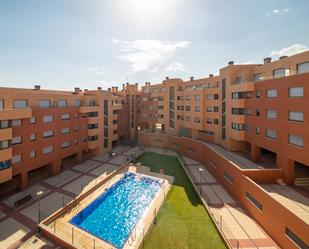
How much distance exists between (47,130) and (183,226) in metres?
25.8

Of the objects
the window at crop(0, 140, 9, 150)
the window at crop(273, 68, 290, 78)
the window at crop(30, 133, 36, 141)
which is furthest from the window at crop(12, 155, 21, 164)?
the window at crop(273, 68, 290, 78)

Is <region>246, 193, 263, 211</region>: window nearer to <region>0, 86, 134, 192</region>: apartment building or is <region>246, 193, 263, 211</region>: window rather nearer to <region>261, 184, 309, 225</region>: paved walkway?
<region>261, 184, 309, 225</region>: paved walkway

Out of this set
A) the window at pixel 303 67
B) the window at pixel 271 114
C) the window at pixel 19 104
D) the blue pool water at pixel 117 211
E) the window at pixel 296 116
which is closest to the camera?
the blue pool water at pixel 117 211

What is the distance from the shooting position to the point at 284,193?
1886 centimetres

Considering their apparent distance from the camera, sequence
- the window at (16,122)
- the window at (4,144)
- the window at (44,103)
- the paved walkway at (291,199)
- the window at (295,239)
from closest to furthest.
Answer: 1. the window at (295,239)
2. the paved walkway at (291,199)
3. the window at (4,144)
4. the window at (16,122)
5. the window at (44,103)

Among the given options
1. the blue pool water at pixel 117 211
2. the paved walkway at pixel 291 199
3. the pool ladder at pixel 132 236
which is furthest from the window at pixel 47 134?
the paved walkway at pixel 291 199

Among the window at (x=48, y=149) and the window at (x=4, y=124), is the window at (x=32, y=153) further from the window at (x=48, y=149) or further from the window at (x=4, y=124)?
the window at (x=4, y=124)

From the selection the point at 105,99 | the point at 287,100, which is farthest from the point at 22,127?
the point at 287,100

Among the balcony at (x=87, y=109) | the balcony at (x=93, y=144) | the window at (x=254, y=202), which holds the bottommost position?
the window at (x=254, y=202)

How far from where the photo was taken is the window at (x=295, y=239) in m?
13.9

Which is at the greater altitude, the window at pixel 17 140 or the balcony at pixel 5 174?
the window at pixel 17 140

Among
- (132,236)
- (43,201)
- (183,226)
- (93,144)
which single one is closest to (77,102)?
(93,144)

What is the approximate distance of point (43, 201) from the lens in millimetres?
22609

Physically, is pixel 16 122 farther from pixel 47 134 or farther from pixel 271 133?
pixel 271 133
